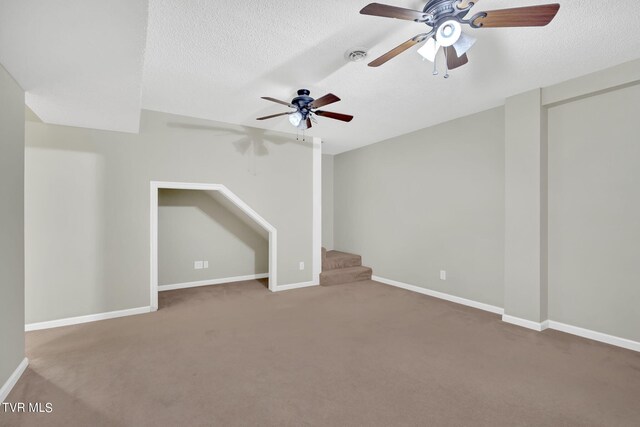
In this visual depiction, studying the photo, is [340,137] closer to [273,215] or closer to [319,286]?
[273,215]

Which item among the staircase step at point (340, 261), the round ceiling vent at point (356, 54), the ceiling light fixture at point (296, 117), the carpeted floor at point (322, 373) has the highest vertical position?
the round ceiling vent at point (356, 54)

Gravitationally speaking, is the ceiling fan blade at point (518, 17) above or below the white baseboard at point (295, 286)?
above

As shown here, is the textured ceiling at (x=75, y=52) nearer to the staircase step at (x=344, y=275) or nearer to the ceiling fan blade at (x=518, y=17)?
the ceiling fan blade at (x=518, y=17)

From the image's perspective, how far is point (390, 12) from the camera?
1628mm

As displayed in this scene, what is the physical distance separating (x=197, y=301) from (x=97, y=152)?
7.28 feet

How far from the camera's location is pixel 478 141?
3.93 m

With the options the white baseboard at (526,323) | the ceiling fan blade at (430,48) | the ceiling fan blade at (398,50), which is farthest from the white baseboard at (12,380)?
the white baseboard at (526,323)

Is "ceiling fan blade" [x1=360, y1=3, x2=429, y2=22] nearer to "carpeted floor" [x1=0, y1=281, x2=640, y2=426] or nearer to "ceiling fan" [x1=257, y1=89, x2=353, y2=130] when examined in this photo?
"ceiling fan" [x1=257, y1=89, x2=353, y2=130]

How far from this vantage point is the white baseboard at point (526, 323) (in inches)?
125

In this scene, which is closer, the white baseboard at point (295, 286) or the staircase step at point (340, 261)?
the white baseboard at point (295, 286)

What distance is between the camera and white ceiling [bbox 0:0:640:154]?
1.73 m

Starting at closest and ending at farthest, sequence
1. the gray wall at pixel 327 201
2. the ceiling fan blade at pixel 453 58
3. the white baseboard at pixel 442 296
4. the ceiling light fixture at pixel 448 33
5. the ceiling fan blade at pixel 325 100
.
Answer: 1. the ceiling light fixture at pixel 448 33
2. the ceiling fan blade at pixel 453 58
3. the ceiling fan blade at pixel 325 100
4. the white baseboard at pixel 442 296
5. the gray wall at pixel 327 201

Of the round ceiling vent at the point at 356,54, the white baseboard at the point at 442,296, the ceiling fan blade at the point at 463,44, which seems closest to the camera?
the ceiling fan blade at the point at 463,44

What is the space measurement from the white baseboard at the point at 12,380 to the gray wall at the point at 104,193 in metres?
1.12
